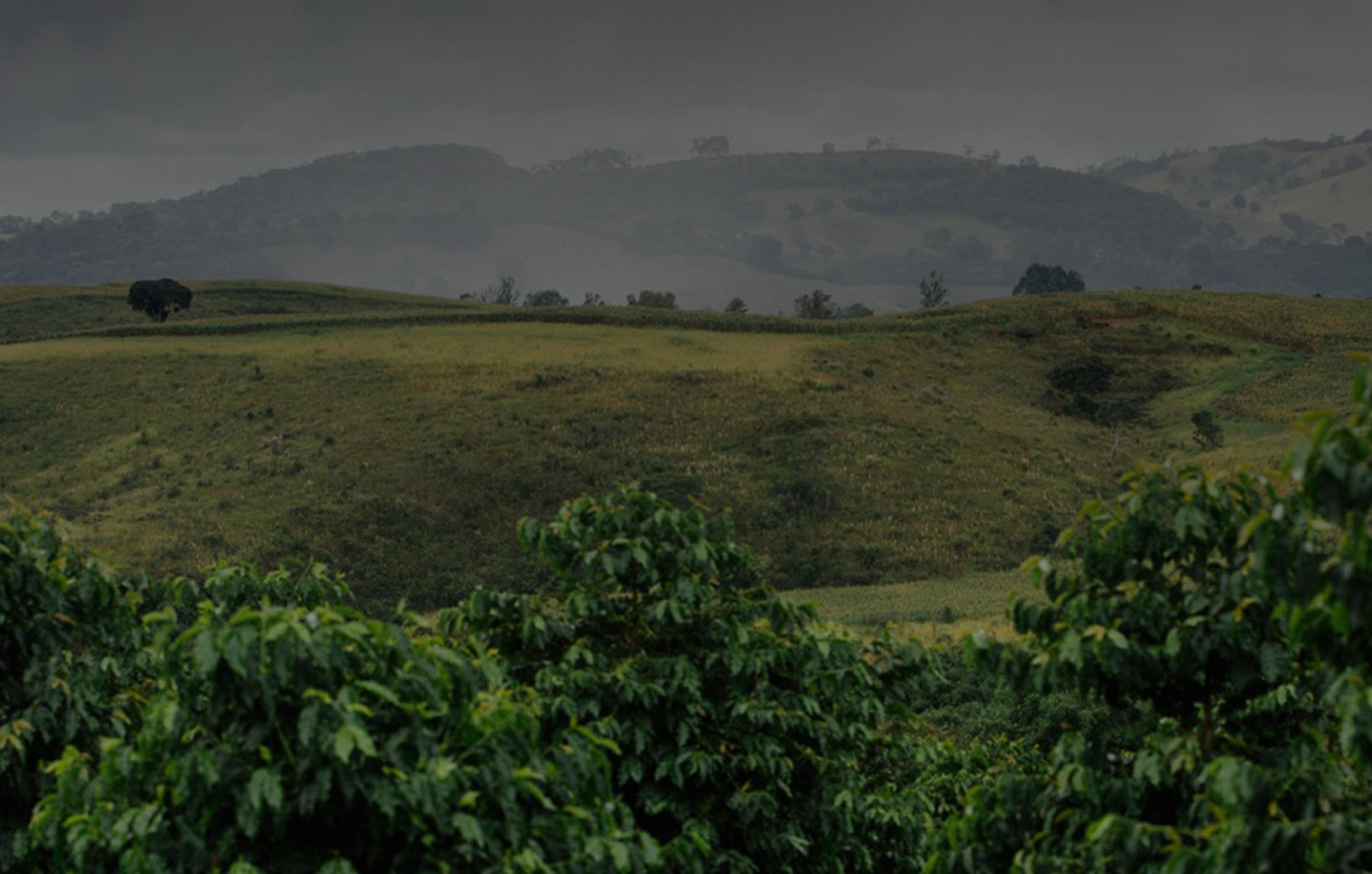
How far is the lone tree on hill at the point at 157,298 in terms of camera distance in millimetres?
108312

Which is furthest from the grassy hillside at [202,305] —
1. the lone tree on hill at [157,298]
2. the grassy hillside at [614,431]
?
the grassy hillside at [614,431]

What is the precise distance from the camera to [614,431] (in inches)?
2744

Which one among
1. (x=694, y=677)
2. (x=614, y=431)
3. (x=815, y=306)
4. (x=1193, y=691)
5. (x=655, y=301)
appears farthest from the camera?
(x=815, y=306)

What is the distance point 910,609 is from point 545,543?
1329 inches

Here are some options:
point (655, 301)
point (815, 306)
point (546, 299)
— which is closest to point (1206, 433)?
point (655, 301)

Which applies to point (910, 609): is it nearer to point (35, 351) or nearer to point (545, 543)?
point (545, 543)

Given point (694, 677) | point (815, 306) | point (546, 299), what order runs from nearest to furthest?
point (694, 677), point (815, 306), point (546, 299)

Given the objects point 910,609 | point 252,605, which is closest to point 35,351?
point 910,609

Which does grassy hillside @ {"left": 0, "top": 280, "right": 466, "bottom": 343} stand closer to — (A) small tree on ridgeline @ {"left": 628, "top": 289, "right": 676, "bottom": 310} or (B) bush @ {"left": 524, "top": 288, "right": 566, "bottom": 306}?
(A) small tree on ridgeline @ {"left": 628, "top": 289, "right": 676, "bottom": 310}

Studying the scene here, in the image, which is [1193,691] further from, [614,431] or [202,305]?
[202,305]

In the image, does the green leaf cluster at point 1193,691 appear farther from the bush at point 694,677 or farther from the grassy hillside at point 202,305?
the grassy hillside at point 202,305

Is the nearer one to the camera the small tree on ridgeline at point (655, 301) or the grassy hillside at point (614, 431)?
the grassy hillside at point (614, 431)

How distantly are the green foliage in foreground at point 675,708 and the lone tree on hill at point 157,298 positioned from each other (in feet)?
347

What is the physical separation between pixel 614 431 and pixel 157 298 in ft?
194
